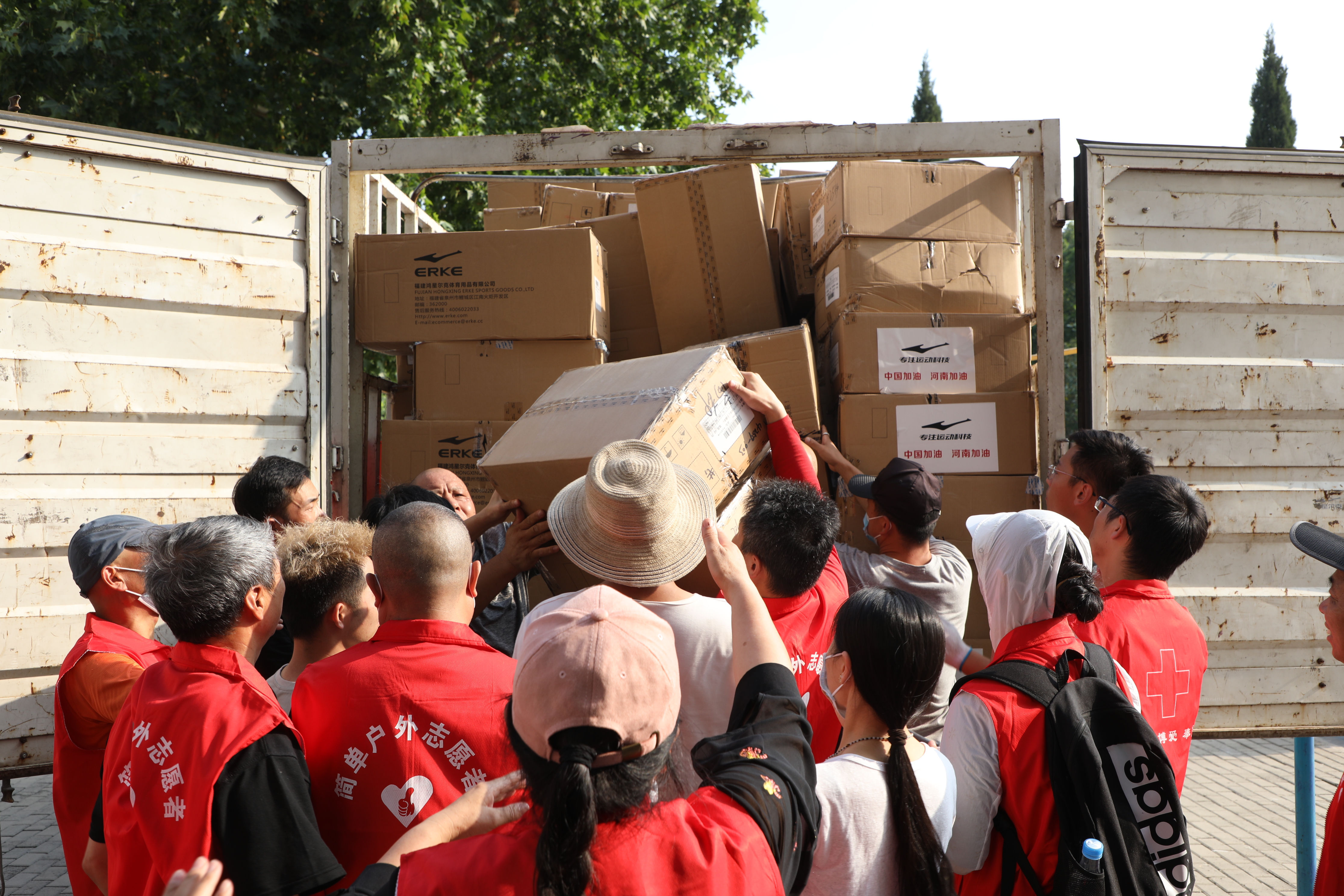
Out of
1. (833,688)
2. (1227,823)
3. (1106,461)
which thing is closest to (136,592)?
(833,688)

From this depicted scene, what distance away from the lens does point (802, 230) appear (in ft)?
12.4

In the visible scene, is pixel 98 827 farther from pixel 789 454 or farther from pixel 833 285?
pixel 833 285

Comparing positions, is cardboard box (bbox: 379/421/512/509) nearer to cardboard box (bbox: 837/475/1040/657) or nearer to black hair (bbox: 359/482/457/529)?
black hair (bbox: 359/482/457/529)

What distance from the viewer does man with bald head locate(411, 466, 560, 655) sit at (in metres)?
2.42

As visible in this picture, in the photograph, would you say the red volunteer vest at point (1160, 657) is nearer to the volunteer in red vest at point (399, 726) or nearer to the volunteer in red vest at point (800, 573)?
the volunteer in red vest at point (800, 573)

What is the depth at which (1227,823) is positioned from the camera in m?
5.34

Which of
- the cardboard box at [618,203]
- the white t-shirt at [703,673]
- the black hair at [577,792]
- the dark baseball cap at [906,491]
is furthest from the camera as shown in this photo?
the cardboard box at [618,203]

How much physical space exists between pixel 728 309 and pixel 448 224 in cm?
845

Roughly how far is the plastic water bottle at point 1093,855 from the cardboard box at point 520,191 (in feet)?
12.3

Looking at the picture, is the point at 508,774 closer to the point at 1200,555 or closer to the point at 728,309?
the point at 728,309

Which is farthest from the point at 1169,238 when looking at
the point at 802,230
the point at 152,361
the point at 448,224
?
the point at 448,224

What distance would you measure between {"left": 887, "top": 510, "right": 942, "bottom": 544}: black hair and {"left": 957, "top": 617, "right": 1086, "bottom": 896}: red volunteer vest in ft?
3.07

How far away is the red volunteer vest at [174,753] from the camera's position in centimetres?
138

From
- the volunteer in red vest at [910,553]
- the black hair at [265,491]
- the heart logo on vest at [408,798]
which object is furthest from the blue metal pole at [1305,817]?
the black hair at [265,491]
